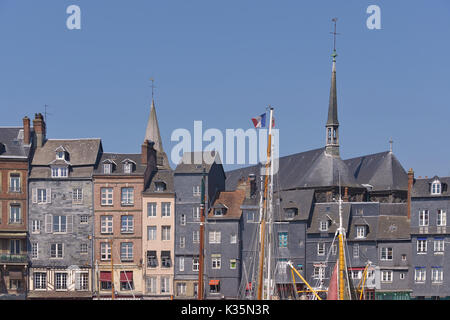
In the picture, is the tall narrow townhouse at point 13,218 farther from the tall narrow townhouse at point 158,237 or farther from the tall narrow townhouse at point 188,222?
the tall narrow townhouse at point 188,222

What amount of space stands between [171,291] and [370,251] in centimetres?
1849

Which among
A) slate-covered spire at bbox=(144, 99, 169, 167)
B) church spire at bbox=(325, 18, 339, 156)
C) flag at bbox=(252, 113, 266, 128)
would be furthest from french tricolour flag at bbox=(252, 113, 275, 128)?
slate-covered spire at bbox=(144, 99, 169, 167)

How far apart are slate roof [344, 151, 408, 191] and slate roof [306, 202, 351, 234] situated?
43.5ft

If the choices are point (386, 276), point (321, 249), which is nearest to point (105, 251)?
point (321, 249)

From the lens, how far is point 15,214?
72062 millimetres

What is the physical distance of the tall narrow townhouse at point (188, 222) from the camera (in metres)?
70.9

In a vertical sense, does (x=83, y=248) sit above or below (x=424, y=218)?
below

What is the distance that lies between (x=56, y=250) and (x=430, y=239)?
3374 cm

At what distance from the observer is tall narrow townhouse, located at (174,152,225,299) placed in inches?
2790

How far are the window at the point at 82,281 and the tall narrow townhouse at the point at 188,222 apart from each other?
318 inches

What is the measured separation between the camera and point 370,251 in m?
72.6

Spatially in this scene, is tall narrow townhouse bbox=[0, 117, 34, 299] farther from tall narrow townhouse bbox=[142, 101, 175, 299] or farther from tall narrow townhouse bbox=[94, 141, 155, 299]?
tall narrow townhouse bbox=[142, 101, 175, 299]

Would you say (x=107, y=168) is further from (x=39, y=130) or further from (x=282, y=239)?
(x=282, y=239)
